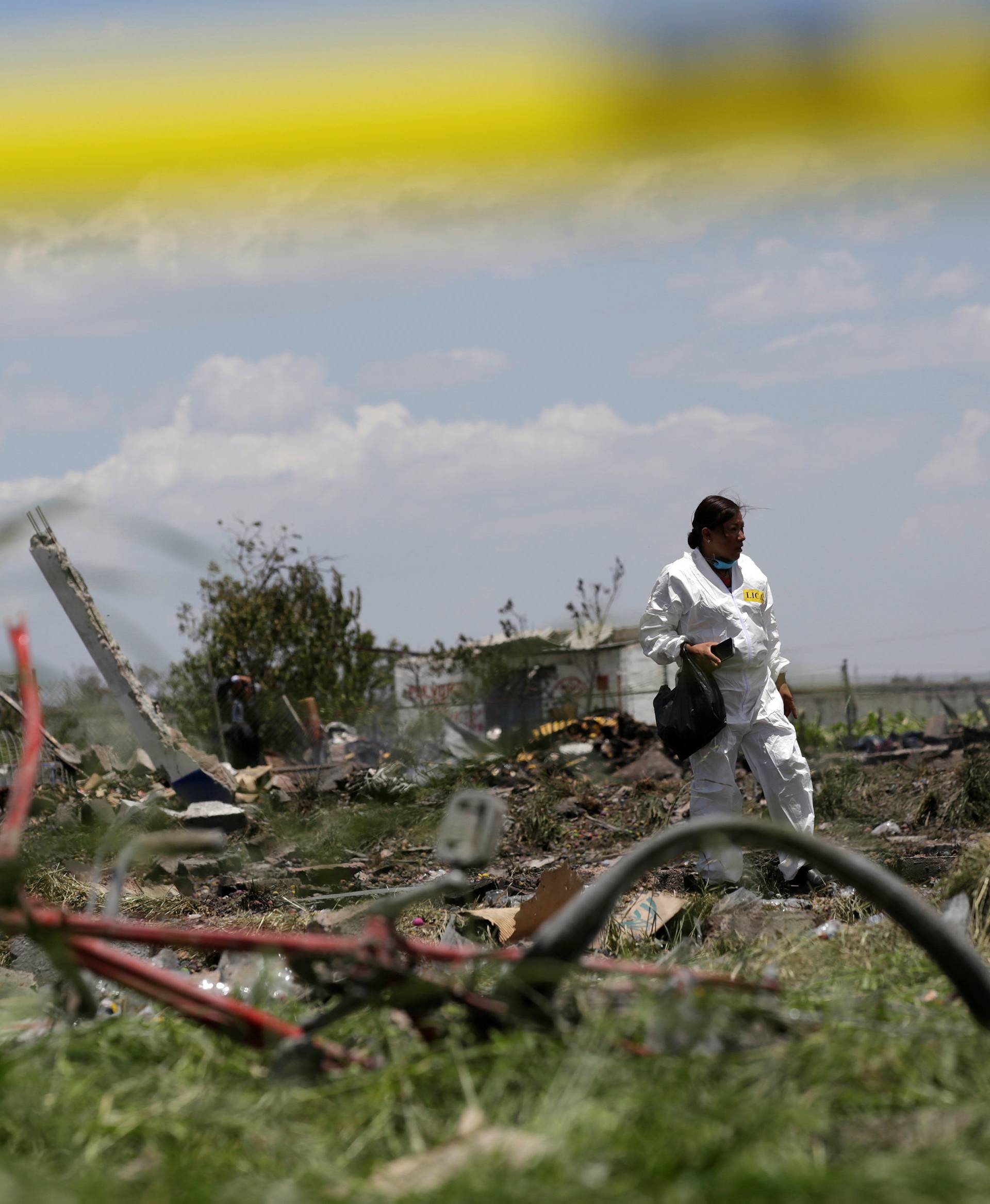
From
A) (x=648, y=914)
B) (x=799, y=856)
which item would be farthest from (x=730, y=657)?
(x=799, y=856)

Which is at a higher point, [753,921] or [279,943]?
[279,943]

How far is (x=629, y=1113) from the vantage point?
59.1 inches

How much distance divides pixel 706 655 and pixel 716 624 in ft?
0.85

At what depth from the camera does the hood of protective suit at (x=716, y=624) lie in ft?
19.7

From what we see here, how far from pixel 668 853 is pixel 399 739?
13.4 meters

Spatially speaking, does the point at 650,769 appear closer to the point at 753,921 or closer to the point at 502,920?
the point at 502,920

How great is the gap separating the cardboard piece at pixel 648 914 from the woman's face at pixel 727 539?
2.08 metres

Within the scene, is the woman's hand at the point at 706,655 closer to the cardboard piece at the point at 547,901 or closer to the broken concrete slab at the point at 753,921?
the broken concrete slab at the point at 753,921

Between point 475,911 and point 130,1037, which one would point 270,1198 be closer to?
point 130,1037

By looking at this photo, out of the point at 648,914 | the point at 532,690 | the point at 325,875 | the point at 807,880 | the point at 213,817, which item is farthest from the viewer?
the point at 532,690

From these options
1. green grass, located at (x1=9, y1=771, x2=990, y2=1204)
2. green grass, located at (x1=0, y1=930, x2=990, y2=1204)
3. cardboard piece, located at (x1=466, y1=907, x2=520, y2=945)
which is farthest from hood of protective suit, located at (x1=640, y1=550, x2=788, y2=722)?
green grass, located at (x1=0, y1=930, x2=990, y2=1204)

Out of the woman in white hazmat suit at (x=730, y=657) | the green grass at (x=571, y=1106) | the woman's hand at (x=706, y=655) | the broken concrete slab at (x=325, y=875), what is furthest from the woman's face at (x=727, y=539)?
the green grass at (x=571, y=1106)

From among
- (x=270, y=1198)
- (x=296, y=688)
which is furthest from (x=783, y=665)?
(x=296, y=688)

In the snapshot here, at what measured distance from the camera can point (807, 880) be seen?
5664mm
